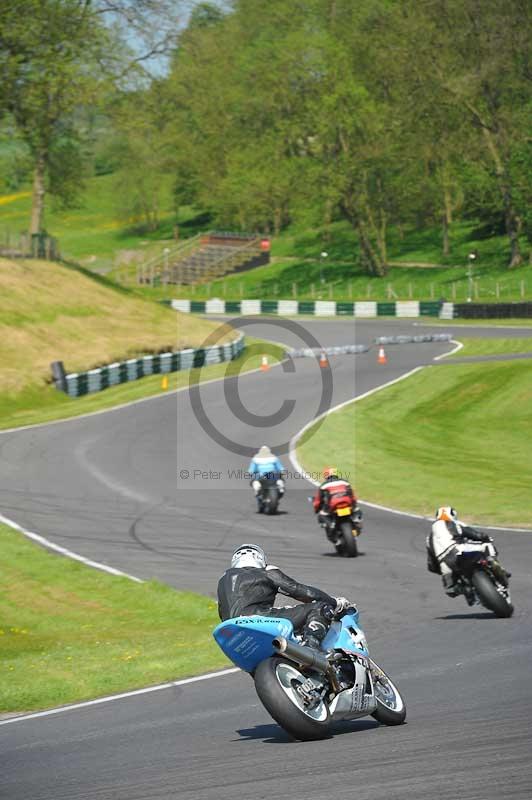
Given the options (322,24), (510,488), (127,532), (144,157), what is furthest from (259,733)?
(144,157)

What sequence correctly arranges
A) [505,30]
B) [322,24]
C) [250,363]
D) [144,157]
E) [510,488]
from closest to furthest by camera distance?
[510,488] < [250,363] < [505,30] < [322,24] < [144,157]

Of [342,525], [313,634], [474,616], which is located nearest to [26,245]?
[342,525]

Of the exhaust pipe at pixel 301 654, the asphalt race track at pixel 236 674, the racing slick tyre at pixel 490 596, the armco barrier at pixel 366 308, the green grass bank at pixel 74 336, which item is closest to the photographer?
the asphalt race track at pixel 236 674

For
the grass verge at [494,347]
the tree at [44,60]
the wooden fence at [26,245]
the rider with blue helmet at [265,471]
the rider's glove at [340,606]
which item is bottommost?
the rider with blue helmet at [265,471]

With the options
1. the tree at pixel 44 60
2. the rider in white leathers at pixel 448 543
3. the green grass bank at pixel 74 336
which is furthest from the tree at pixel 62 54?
the rider in white leathers at pixel 448 543

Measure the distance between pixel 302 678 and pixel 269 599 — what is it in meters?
0.71

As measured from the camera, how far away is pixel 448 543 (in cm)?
1412

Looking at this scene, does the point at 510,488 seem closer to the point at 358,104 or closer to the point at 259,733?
the point at 259,733

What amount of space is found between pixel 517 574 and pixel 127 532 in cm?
884

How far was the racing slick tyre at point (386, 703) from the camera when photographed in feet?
28.4

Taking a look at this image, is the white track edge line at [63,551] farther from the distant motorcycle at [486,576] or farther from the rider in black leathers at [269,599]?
the rider in black leathers at [269,599]

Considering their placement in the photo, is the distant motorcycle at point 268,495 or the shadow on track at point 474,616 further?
the distant motorcycle at point 268,495

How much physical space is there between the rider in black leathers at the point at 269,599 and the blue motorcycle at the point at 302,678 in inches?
5.6

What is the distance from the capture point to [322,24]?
115m
